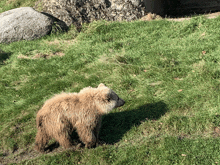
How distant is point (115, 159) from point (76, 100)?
130cm

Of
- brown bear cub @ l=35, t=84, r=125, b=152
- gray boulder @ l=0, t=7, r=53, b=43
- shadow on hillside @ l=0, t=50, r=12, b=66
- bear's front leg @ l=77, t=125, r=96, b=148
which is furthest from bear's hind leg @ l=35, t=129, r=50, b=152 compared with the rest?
gray boulder @ l=0, t=7, r=53, b=43

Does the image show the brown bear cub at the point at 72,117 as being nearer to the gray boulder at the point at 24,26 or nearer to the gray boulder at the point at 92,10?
the gray boulder at the point at 24,26

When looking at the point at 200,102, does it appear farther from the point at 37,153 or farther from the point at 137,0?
the point at 137,0

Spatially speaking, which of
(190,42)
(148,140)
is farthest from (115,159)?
(190,42)

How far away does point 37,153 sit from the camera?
4523mm

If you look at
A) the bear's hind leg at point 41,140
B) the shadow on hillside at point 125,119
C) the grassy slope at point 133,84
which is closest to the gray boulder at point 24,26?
the grassy slope at point 133,84

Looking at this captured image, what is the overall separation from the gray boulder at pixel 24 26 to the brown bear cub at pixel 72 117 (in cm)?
557

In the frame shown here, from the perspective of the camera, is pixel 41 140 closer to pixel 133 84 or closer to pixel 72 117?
pixel 72 117

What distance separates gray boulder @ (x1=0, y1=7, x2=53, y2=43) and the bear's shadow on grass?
549 cm

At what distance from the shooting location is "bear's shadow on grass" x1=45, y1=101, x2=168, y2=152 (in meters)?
4.63

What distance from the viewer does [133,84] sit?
6.11 meters

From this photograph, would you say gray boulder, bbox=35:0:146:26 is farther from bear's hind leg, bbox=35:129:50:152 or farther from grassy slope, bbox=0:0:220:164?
bear's hind leg, bbox=35:129:50:152

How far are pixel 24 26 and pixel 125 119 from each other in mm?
6166

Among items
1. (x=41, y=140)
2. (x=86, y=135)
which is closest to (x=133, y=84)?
(x=86, y=135)
